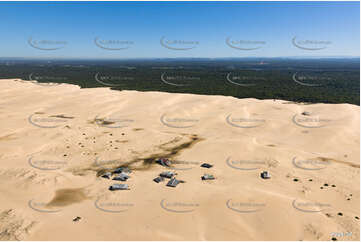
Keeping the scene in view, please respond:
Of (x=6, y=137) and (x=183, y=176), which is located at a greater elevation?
(x=6, y=137)

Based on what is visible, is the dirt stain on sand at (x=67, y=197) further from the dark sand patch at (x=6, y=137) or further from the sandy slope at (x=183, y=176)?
the dark sand patch at (x=6, y=137)

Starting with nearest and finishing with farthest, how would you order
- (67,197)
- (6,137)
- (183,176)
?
1. (67,197)
2. (183,176)
3. (6,137)

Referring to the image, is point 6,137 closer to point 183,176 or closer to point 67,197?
point 67,197

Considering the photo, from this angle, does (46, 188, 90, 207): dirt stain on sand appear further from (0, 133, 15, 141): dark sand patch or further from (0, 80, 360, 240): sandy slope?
(0, 133, 15, 141): dark sand patch

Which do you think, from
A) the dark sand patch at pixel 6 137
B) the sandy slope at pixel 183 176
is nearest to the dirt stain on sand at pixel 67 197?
the sandy slope at pixel 183 176

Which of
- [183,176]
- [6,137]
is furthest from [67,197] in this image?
[6,137]

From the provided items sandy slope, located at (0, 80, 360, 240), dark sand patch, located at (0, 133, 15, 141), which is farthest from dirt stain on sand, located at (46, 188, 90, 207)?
dark sand patch, located at (0, 133, 15, 141)

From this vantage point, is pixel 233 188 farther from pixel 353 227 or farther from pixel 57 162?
pixel 57 162

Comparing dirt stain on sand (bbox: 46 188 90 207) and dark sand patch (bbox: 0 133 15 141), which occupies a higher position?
dark sand patch (bbox: 0 133 15 141)

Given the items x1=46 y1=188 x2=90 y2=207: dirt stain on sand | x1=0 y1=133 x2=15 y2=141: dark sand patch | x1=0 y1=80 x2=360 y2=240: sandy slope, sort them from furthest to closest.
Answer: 1. x1=0 y1=133 x2=15 y2=141: dark sand patch
2. x1=46 y1=188 x2=90 y2=207: dirt stain on sand
3. x1=0 y1=80 x2=360 y2=240: sandy slope
